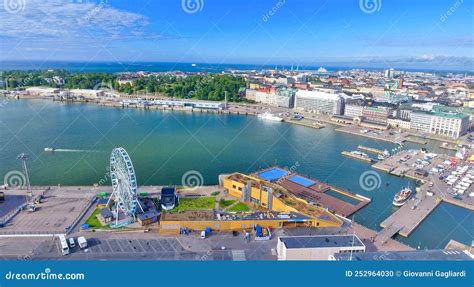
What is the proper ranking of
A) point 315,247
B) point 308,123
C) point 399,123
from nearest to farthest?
point 315,247 → point 399,123 → point 308,123

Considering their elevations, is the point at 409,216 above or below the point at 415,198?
below

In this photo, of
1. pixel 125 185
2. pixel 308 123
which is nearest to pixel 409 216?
pixel 125 185

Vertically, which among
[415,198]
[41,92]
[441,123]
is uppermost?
[41,92]

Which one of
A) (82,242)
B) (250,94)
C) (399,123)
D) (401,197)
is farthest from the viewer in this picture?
(250,94)

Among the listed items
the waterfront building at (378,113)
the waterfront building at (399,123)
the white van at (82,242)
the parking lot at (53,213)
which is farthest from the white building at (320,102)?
the white van at (82,242)

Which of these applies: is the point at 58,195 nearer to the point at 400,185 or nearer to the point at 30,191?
the point at 30,191

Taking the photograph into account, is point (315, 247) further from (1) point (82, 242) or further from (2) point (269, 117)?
(2) point (269, 117)

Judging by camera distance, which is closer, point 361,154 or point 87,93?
point 361,154
